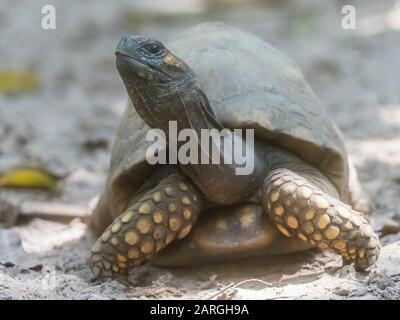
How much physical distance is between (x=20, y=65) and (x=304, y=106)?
15.5ft

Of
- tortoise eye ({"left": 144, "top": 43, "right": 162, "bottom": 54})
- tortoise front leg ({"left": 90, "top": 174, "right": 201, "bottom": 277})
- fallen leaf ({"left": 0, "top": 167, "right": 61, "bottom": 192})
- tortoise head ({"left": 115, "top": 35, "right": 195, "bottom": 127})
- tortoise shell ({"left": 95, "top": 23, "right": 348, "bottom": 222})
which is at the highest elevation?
tortoise eye ({"left": 144, "top": 43, "right": 162, "bottom": 54})

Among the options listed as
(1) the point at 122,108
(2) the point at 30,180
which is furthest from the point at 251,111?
(1) the point at 122,108

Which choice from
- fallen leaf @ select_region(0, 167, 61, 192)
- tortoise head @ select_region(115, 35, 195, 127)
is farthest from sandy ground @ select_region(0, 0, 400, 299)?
tortoise head @ select_region(115, 35, 195, 127)

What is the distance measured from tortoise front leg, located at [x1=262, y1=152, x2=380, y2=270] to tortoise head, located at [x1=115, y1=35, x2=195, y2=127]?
1.92 ft

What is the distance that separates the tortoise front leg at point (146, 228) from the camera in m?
3.33

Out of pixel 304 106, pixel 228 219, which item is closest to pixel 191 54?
pixel 304 106

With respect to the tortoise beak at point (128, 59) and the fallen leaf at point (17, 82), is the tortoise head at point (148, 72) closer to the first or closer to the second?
the tortoise beak at point (128, 59)

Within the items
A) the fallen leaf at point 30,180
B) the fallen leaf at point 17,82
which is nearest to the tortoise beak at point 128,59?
the fallen leaf at point 30,180

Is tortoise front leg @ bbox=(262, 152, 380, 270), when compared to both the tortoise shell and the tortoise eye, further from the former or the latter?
the tortoise eye

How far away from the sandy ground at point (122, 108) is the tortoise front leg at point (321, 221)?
91 mm

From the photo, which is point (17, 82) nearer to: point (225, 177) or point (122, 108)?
point (122, 108)

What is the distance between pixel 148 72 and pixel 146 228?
63cm

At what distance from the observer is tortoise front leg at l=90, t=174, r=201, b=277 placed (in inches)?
131

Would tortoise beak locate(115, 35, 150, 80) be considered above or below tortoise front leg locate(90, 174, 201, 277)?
above
